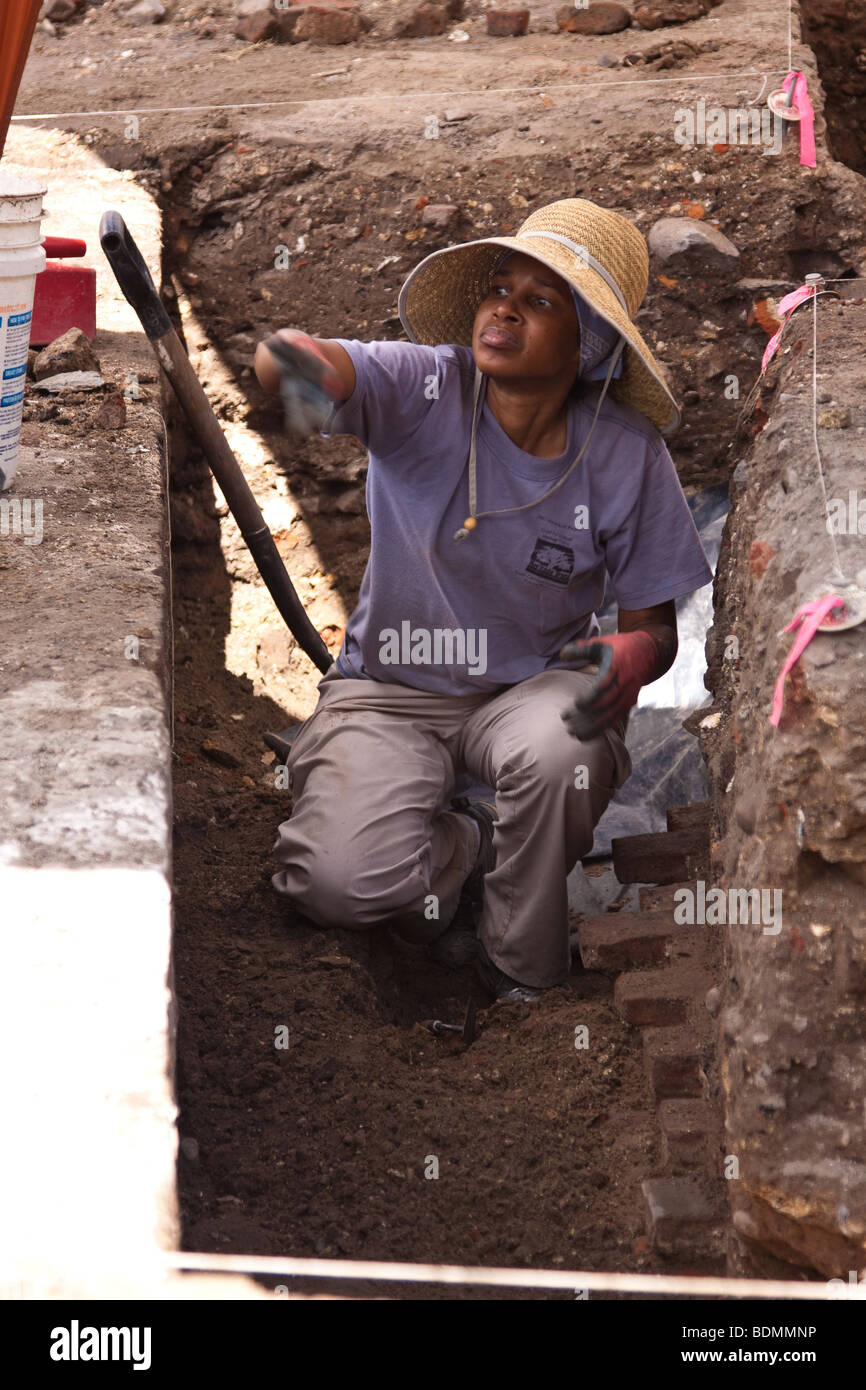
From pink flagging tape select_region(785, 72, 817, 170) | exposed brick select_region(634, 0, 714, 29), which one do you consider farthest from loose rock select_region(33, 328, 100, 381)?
exposed brick select_region(634, 0, 714, 29)

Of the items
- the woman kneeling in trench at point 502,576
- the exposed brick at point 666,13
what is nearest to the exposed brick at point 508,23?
the exposed brick at point 666,13

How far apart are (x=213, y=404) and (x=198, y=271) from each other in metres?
0.47

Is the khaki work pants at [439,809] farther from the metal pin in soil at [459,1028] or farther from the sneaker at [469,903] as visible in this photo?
the metal pin in soil at [459,1028]

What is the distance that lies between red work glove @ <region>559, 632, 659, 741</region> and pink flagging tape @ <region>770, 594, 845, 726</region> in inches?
22.4

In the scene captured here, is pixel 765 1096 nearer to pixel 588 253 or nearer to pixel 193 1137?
pixel 193 1137

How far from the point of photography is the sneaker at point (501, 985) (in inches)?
106

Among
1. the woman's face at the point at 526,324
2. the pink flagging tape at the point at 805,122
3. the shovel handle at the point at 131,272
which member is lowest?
the woman's face at the point at 526,324

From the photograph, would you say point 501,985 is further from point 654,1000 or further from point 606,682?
point 606,682

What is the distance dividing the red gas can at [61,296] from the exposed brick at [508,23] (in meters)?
2.49

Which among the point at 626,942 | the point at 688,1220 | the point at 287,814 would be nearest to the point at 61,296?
the point at 287,814

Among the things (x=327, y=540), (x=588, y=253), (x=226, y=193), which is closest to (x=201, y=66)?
(x=226, y=193)

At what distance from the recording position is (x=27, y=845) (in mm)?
1824

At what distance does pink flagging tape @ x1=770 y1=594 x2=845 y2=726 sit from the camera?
6.00 ft

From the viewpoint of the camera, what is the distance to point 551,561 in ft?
9.09
